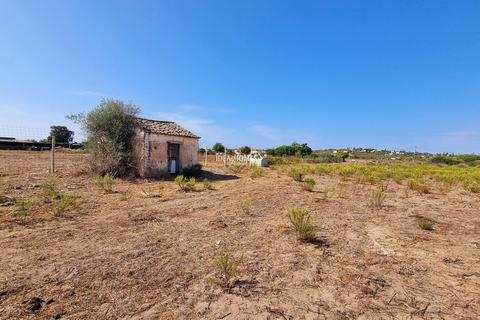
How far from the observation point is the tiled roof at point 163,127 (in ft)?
51.5

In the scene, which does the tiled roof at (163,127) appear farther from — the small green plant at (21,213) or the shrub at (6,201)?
the small green plant at (21,213)

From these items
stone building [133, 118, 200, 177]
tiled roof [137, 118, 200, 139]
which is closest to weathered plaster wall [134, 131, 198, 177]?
stone building [133, 118, 200, 177]

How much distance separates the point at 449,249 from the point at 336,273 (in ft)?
9.66

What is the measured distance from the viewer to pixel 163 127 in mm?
17391

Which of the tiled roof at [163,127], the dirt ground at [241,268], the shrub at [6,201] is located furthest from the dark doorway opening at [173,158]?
the shrub at [6,201]

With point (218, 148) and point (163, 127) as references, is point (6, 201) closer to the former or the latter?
point (163, 127)

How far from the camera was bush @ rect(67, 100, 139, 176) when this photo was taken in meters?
14.4

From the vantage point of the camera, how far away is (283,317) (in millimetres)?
3188

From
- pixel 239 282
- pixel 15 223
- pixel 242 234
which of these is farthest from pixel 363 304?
pixel 15 223

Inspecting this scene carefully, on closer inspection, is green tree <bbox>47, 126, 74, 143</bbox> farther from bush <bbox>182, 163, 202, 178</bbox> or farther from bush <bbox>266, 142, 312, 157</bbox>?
bush <bbox>182, 163, 202, 178</bbox>

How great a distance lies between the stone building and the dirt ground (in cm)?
679

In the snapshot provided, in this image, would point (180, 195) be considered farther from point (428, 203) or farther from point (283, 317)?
point (428, 203)

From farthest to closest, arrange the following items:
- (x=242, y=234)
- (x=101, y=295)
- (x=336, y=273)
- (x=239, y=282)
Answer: (x=242, y=234) < (x=336, y=273) < (x=239, y=282) < (x=101, y=295)

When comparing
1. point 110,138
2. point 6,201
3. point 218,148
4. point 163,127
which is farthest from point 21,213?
point 218,148
